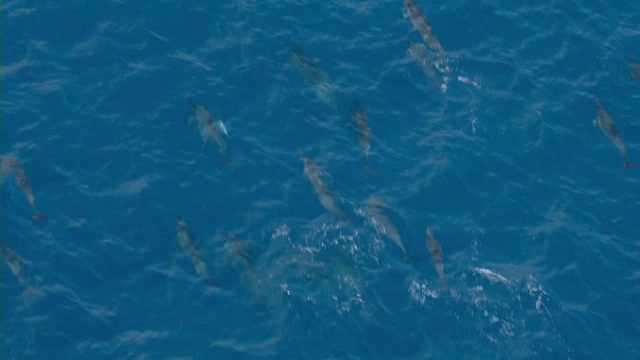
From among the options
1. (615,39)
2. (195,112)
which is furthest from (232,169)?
(615,39)

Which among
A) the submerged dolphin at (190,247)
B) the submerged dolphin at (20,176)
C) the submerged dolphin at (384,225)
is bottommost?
the submerged dolphin at (190,247)

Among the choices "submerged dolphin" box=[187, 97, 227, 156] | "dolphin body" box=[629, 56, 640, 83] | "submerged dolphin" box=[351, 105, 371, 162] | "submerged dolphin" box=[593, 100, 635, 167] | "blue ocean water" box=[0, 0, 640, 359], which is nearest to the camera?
"blue ocean water" box=[0, 0, 640, 359]

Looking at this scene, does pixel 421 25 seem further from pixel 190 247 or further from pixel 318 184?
pixel 190 247

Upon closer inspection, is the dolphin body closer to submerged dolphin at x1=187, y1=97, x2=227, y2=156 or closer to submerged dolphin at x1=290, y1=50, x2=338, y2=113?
submerged dolphin at x1=290, y1=50, x2=338, y2=113

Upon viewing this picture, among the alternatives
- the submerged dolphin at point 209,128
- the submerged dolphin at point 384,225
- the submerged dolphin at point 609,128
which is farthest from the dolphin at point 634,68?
the submerged dolphin at point 209,128

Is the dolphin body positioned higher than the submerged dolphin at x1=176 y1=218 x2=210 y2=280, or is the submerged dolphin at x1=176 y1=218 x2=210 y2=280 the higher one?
the dolphin body

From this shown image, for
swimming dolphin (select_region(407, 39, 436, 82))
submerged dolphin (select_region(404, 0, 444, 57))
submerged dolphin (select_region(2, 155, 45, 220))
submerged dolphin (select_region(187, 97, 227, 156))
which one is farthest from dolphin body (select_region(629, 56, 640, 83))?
submerged dolphin (select_region(2, 155, 45, 220))

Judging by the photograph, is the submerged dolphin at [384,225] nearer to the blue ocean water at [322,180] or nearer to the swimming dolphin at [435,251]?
the blue ocean water at [322,180]
